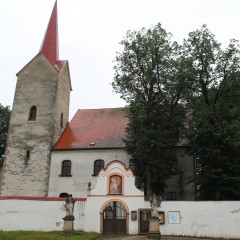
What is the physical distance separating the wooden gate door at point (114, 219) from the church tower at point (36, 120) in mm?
7378

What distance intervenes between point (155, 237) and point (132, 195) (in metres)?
3.45

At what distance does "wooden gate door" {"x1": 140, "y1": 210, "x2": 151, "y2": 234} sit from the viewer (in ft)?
60.3

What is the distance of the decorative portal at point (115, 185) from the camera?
62.8ft

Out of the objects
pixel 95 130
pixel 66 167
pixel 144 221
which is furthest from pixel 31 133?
pixel 144 221

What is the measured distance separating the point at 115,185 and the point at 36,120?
11.4 meters

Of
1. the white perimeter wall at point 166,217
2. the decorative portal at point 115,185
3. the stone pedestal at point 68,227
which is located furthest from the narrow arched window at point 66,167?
the stone pedestal at point 68,227

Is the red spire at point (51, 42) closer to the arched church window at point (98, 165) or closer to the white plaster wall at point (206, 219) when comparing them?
the arched church window at point (98, 165)

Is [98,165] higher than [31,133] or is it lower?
lower

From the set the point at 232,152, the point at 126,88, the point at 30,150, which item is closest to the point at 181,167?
the point at 232,152

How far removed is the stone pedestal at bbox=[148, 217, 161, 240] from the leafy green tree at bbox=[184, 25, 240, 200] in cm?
446

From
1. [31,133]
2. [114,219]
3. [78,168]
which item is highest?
[31,133]

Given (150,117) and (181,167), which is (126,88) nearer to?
(150,117)

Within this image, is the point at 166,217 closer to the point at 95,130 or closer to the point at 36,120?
the point at 95,130

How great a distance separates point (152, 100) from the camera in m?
21.9
